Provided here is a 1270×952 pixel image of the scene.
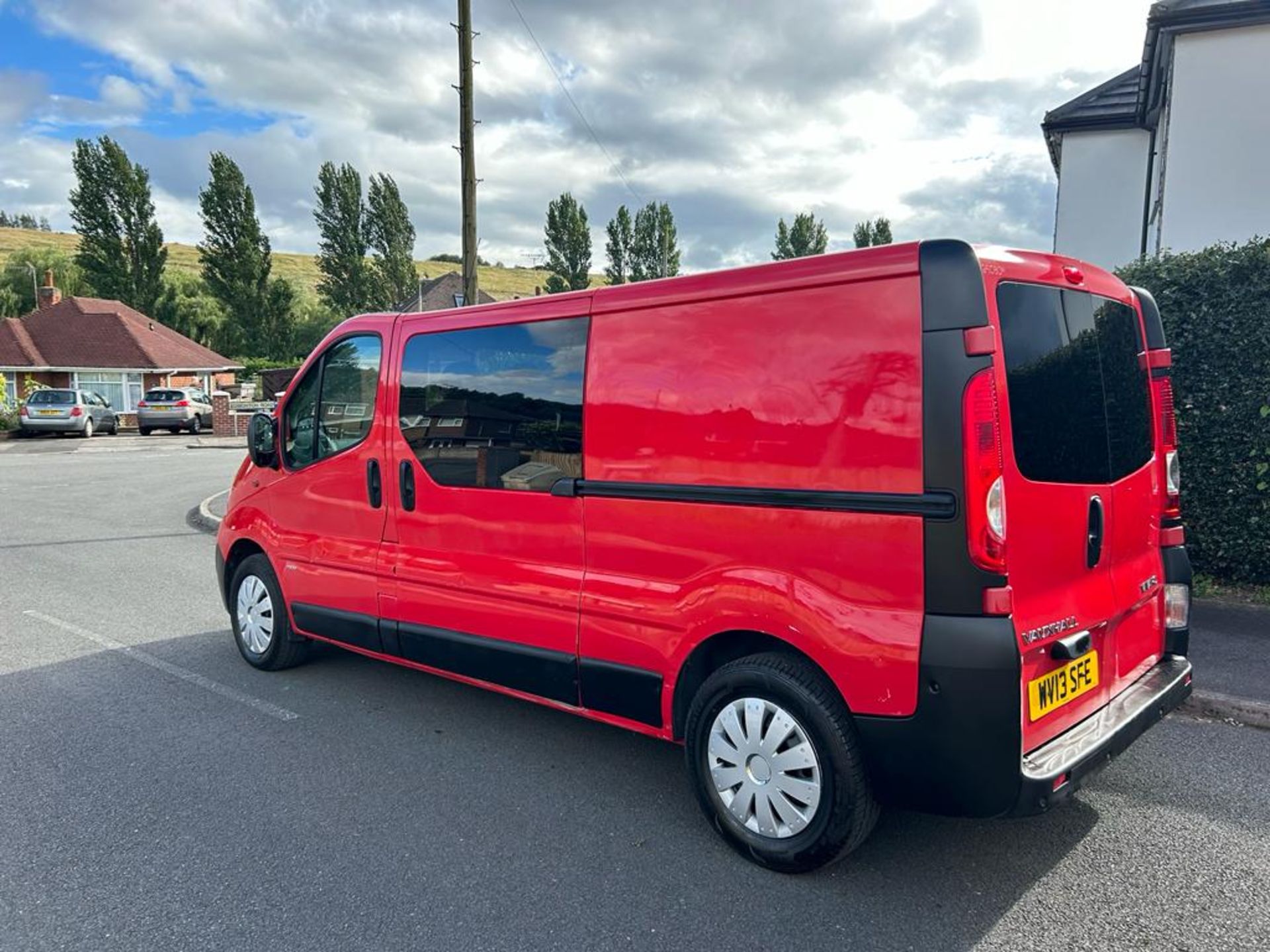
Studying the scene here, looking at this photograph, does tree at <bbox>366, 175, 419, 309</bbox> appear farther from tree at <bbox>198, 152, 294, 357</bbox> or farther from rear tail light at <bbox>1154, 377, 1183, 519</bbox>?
rear tail light at <bbox>1154, 377, 1183, 519</bbox>

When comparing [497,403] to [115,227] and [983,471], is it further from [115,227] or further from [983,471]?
[115,227]

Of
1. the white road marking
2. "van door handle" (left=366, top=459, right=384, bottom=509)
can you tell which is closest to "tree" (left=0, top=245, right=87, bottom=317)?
the white road marking

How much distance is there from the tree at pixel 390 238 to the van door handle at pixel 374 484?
54786 millimetres

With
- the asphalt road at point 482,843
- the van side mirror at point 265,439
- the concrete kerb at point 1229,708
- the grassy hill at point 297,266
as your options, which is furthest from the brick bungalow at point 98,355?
the grassy hill at point 297,266

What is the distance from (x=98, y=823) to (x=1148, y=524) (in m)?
4.48

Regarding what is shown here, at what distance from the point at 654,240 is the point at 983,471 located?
2358 inches

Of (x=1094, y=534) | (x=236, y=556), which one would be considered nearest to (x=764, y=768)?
(x=1094, y=534)

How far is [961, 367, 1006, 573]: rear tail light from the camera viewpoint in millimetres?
2568

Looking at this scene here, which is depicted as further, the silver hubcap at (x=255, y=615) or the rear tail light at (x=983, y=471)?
the silver hubcap at (x=255, y=615)

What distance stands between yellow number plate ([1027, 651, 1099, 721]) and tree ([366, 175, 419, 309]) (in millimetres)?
57174

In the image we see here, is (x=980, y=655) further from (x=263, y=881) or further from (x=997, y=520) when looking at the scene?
(x=263, y=881)

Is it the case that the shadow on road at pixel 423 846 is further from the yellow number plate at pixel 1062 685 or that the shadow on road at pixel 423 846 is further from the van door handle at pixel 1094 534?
the van door handle at pixel 1094 534

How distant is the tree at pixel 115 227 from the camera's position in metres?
47.1

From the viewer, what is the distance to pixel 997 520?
261 centimetres
